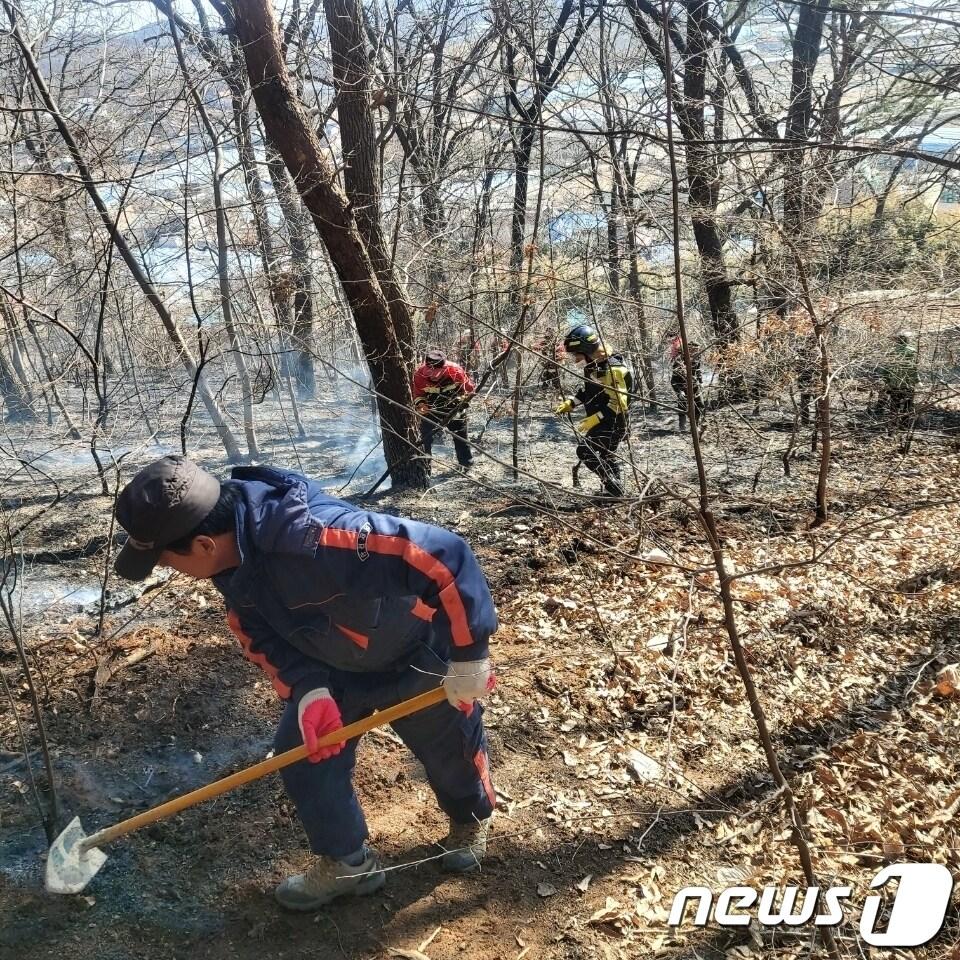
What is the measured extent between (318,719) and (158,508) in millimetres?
827

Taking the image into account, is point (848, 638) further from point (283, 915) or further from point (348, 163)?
point (348, 163)

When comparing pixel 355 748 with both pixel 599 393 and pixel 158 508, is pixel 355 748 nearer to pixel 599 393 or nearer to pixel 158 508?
pixel 158 508

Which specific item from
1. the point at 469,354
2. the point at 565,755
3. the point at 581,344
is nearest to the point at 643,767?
the point at 565,755

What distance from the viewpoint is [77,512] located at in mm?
6191

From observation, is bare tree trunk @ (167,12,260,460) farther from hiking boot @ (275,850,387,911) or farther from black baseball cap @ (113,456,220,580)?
hiking boot @ (275,850,387,911)

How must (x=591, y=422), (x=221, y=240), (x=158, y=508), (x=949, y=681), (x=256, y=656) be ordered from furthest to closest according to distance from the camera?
(x=221, y=240) < (x=591, y=422) < (x=949, y=681) < (x=256, y=656) < (x=158, y=508)

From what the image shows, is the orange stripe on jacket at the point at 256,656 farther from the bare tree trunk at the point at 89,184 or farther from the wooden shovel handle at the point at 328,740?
the bare tree trunk at the point at 89,184

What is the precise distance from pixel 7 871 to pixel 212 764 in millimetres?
789

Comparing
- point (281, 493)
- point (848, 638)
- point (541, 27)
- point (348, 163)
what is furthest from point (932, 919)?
point (541, 27)

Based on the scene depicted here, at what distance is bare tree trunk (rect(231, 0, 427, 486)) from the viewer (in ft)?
16.9

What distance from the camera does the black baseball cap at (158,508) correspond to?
1.87m

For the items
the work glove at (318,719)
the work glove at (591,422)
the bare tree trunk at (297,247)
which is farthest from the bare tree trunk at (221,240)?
the work glove at (318,719)

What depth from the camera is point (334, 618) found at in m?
2.19

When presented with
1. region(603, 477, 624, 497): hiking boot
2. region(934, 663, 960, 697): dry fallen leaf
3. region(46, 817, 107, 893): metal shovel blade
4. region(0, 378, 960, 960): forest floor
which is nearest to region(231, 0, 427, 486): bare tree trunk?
region(603, 477, 624, 497): hiking boot
